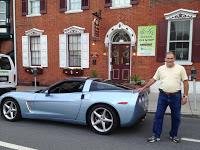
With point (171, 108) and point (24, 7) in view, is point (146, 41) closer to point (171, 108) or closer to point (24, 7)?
point (171, 108)

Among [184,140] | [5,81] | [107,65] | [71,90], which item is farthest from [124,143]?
[107,65]

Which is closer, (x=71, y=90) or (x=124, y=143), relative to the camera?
(x=124, y=143)

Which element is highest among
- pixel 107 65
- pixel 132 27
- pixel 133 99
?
pixel 132 27

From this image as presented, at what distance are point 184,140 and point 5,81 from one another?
7.08 meters

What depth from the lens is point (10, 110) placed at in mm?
5227

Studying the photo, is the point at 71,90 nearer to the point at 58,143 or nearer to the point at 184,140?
the point at 58,143

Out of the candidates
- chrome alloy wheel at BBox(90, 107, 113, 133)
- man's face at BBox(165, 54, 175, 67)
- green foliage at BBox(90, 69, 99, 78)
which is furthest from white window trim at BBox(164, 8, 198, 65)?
chrome alloy wheel at BBox(90, 107, 113, 133)

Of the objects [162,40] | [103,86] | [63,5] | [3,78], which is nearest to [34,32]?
[63,5]

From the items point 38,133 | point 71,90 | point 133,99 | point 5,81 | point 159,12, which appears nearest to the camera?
point 133,99

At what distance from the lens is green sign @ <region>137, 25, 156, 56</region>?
32.6ft

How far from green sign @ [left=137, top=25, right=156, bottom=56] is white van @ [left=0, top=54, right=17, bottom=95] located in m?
6.61

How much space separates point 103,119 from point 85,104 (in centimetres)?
56

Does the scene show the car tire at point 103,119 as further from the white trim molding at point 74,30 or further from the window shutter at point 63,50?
the window shutter at point 63,50

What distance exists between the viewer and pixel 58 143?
374 centimetres
